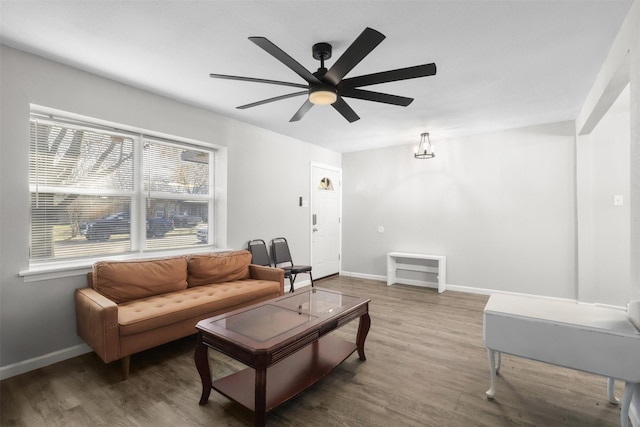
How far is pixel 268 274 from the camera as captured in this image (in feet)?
12.1

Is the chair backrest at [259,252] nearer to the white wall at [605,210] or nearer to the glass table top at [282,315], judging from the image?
the glass table top at [282,315]

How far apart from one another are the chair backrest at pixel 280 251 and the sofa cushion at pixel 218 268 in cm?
73

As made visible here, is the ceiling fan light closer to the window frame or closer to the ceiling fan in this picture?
the ceiling fan

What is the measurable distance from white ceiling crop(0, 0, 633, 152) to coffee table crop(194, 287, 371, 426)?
2.07m

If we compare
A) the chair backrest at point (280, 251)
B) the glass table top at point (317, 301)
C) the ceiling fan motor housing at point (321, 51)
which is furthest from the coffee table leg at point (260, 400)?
the chair backrest at point (280, 251)

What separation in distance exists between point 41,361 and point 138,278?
0.91m

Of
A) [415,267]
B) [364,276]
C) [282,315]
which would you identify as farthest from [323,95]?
[364,276]

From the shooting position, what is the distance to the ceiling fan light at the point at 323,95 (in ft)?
6.91

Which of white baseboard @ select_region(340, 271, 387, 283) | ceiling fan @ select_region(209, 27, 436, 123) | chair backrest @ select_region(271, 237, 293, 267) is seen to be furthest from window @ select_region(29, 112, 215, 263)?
white baseboard @ select_region(340, 271, 387, 283)

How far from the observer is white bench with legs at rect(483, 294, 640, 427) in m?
1.60

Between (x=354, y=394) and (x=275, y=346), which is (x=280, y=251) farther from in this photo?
(x=275, y=346)

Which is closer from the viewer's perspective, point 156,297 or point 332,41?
point 332,41

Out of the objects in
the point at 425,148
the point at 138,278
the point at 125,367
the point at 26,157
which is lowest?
the point at 125,367

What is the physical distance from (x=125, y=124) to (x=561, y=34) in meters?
3.85
